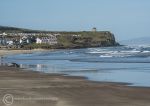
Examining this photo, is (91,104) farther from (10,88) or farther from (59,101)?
(10,88)

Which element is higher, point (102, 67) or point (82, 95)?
point (82, 95)

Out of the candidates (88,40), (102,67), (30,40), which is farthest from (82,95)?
(88,40)

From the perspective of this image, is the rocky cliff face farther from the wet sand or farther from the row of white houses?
the wet sand

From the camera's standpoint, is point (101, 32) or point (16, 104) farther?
point (101, 32)

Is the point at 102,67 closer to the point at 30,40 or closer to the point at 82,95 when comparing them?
the point at 82,95

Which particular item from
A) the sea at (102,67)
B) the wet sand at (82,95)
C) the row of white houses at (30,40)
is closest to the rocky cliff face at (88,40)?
the row of white houses at (30,40)

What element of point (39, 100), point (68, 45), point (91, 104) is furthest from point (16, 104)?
point (68, 45)

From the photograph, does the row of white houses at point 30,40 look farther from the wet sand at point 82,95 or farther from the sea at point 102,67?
the wet sand at point 82,95

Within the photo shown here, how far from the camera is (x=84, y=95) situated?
14.2 m

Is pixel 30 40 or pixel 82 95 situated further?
pixel 30 40

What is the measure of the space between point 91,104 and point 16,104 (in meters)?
2.14

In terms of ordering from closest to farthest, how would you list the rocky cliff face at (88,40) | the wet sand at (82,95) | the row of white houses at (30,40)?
the wet sand at (82,95), the row of white houses at (30,40), the rocky cliff face at (88,40)

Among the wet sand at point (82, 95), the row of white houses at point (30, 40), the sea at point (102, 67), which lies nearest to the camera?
the wet sand at point (82, 95)

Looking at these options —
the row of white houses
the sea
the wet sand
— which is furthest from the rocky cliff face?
the wet sand
